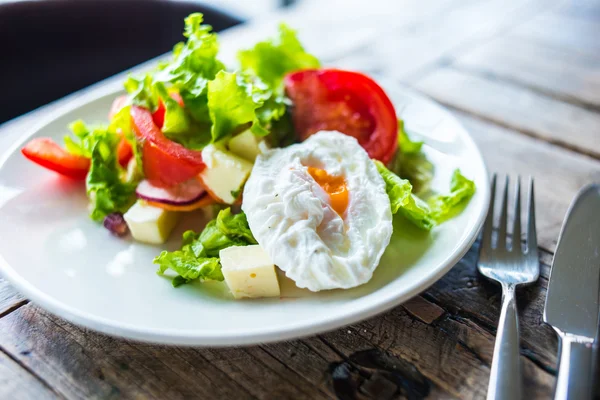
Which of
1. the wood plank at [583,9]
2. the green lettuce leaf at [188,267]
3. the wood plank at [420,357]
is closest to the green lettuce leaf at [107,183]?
the green lettuce leaf at [188,267]

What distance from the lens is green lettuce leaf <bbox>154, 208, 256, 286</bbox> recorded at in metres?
1.51

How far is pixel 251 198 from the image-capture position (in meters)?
1.56

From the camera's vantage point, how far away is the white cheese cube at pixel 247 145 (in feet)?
5.79

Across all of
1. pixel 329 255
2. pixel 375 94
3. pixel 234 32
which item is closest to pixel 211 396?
pixel 329 255

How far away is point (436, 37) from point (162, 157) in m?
1.99

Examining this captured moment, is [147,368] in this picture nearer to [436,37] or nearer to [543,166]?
[543,166]

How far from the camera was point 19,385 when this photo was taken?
1.31 m

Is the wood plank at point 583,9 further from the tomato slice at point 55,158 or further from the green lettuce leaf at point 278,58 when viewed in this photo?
the tomato slice at point 55,158

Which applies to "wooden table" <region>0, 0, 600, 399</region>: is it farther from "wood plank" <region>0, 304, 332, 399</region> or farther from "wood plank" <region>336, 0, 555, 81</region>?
"wood plank" <region>336, 0, 555, 81</region>

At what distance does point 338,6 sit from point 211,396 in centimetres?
289

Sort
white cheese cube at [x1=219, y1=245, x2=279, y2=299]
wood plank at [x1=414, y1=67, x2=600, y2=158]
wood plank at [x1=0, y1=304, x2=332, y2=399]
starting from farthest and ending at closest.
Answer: wood plank at [x1=414, y1=67, x2=600, y2=158] < white cheese cube at [x1=219, y1=245, x2=279, y2=299] < wood plank at [x1=0, y1=304, x2=332, y2=399]

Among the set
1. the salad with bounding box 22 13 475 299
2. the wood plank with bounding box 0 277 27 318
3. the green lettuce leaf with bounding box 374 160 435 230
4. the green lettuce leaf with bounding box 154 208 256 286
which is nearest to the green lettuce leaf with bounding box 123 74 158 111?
the salad with bounding box 22 13 475 299

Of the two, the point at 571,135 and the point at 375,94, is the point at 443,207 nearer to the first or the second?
the point at 375,94

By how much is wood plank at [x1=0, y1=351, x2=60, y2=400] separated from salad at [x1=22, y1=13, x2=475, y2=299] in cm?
40
